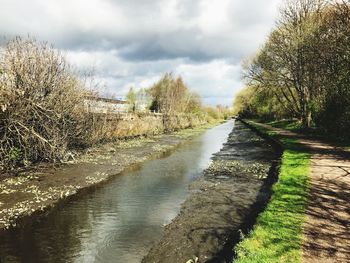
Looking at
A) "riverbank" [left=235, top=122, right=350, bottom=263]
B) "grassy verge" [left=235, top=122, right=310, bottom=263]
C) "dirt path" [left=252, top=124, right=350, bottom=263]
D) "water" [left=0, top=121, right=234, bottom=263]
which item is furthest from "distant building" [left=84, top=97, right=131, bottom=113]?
"grassy verge" [left=235, top=122, right=310, bottom=263]

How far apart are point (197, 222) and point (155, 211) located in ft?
8.05

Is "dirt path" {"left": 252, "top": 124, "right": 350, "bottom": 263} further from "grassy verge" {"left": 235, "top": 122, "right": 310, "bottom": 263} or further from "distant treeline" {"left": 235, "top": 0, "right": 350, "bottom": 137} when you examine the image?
"distant treeline" {"left": 235, "top": 0, "right": 350, "bottom": 137}

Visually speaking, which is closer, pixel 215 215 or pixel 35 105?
pixel 215 215

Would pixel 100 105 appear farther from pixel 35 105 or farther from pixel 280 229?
pixel 280 229

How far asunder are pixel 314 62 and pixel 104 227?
2938 centimetres

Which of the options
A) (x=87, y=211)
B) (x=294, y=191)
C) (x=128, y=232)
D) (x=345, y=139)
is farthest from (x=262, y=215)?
(x=345, y=139)

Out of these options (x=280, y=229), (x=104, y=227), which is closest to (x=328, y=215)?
(x=280, y=229)

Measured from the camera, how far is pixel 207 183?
1852cm

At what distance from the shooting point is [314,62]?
3406cm

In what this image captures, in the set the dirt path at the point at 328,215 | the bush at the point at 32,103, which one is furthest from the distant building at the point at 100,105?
the dirt path at the point at 328,215

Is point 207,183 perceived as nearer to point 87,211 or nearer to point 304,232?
point 87,211

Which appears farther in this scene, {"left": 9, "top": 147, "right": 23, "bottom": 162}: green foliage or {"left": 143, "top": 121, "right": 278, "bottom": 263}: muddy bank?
{"left": 9, "top": 147, "right": 23, "bottom": 162}: green foliage

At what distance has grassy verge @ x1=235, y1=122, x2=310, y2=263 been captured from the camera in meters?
8.00

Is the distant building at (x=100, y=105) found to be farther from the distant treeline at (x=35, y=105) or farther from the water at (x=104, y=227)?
the water at (x=104, y=227)
